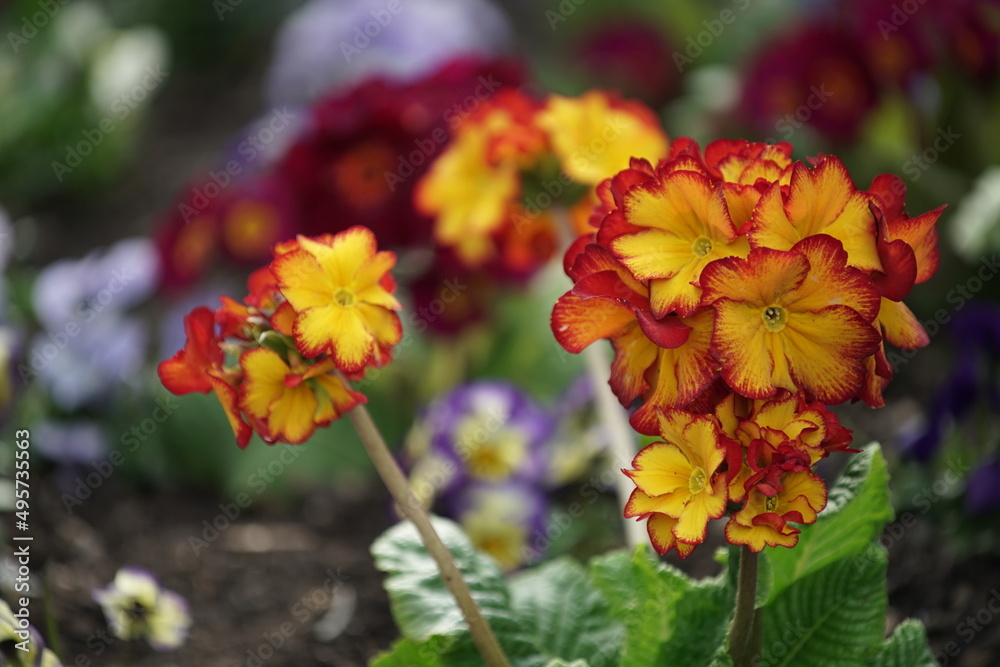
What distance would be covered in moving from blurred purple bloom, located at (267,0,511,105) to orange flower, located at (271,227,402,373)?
203cm

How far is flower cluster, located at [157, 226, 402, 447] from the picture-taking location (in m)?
0.79

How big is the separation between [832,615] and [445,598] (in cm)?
37

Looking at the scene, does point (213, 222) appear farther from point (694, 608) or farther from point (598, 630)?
→ point (694, 608)

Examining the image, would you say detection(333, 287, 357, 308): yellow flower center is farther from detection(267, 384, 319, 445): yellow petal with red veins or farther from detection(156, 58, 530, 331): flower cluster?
detection(156, 58, 530, 331): flower cluster

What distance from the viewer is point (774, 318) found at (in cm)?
73

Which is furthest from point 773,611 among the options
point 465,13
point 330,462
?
point 465,13

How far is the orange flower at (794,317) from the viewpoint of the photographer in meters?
0.70

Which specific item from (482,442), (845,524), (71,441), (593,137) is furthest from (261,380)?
(71,441)

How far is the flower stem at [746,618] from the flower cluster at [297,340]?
1.06 ft

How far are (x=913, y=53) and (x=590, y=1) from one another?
2005 mm

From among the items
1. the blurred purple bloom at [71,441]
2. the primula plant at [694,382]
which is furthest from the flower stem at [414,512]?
the blurred purple bloom at [71,441]

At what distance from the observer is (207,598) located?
1552mm

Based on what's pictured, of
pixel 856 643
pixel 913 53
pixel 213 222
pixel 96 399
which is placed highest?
pixel 913 53

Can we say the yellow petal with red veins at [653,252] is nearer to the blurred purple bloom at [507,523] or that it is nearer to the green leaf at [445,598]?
the green leaf at [445,598]
